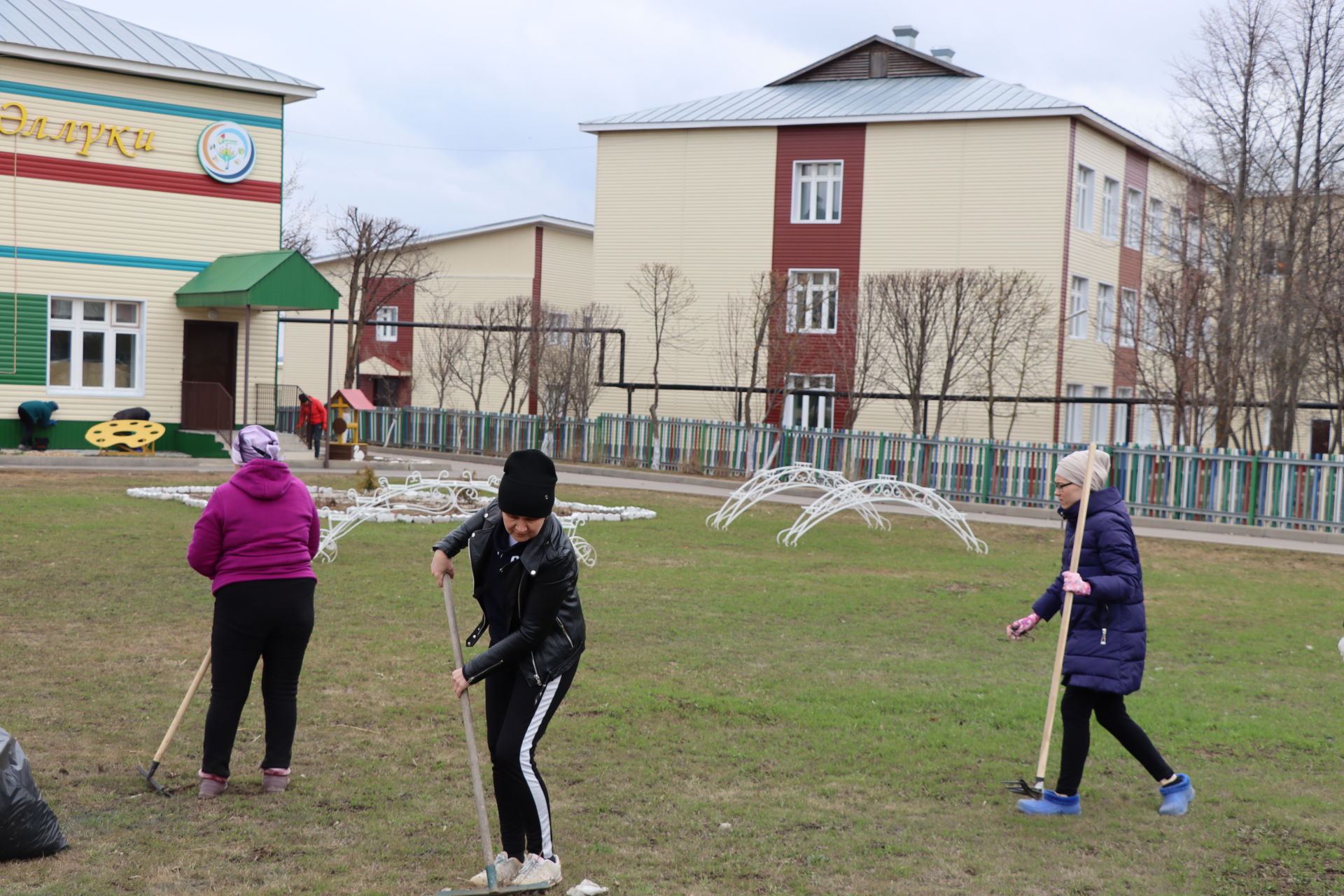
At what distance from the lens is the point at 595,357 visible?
127 ft

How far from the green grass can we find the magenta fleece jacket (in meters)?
1.03

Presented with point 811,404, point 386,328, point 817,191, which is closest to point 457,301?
point 386,328

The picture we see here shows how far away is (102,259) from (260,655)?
887 inches

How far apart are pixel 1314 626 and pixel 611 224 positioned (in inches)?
1165

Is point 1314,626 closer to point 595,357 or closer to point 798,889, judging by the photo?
point 798,889

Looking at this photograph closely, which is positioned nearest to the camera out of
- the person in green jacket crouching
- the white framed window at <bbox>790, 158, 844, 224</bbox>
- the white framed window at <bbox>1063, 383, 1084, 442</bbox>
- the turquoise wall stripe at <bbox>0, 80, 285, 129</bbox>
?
the turquoise wall stripe at <bbox>0, 80, 285, 129</bbox>

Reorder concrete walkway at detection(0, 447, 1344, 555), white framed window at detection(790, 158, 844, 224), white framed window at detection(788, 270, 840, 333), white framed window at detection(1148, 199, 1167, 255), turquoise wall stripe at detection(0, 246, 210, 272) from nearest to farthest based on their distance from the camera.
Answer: concrete walkway at detection(0, 447, 1344, 555) → turquoise wall stripe at detection(0, 246, 210, 272) → white framed window at detection(788, 270, 840, 333) → white framed window at detection(790, 158, 844, 224) → white framed window at detection(1148, 199, 1167, 255)

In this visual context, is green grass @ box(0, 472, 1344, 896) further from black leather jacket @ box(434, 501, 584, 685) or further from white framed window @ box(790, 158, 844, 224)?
white framed window @ box(790, 158, 844, 224)

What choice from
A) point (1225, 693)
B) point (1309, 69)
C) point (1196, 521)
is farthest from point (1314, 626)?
point (1309, 69)

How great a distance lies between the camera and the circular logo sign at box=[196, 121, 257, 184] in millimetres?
26375

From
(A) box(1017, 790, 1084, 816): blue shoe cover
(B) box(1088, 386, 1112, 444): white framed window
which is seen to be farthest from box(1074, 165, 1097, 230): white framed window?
(A) box(1017, 790, 1084, 816): blue shoe cover

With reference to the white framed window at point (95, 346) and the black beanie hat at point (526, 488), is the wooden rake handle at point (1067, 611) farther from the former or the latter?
the white framed window at point (95, 346)

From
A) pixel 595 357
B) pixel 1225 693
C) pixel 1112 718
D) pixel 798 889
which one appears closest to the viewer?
pixel 798 889

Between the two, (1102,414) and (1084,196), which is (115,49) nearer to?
(1084,196)
